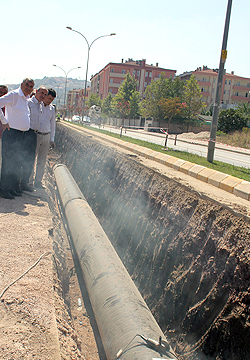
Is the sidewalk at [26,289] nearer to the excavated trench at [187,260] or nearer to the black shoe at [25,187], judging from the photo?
the black shoe at [25,187]

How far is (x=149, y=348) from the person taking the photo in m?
2.56

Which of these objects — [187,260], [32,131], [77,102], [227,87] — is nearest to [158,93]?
[227,87]

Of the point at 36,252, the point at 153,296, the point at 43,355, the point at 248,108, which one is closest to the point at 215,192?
the point at 153,296

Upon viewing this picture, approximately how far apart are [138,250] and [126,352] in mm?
3333

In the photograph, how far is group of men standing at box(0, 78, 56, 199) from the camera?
5219 mm

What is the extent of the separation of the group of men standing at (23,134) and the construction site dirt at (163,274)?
42 centimetres

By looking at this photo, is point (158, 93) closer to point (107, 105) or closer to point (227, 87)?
point (107, 105)

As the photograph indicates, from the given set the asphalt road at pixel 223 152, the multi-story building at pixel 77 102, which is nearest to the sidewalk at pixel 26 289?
the asphalt road at pixel 223 152

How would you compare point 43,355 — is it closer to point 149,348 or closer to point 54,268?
point 149,348

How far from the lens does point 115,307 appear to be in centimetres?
309

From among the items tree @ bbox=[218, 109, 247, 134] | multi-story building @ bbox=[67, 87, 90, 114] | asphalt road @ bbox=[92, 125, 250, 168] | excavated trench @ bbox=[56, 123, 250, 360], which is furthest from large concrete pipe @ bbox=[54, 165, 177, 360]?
multi-story building @ bbox=[67, 87, 90, 114]

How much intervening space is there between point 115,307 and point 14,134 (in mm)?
3595

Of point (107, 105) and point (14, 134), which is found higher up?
point (107, 105)

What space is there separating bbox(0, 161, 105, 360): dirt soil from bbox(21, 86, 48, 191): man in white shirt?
2.95ft
